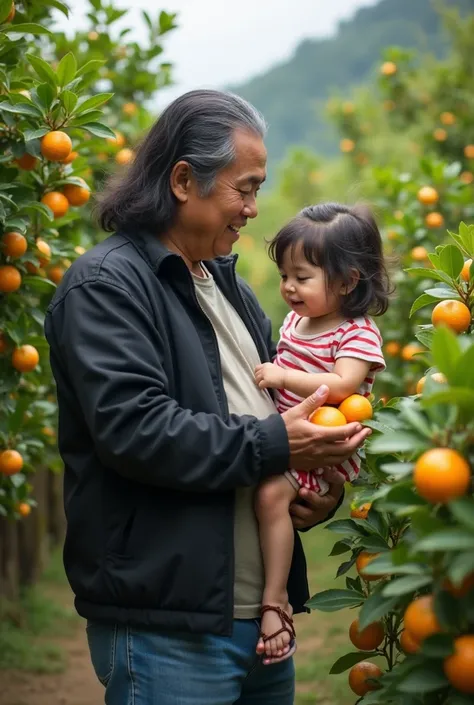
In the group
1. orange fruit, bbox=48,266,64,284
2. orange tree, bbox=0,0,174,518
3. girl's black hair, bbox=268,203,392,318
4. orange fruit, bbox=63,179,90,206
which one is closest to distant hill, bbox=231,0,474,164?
orange fruit, bbox=48,266,64,284

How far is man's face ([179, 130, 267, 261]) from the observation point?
2230 millimetres

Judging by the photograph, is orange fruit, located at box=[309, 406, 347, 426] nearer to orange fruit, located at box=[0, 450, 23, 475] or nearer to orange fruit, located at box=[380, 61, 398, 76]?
orange fruit, located at box=[0, 450, 23, 475]

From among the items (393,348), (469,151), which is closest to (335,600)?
(393,348)

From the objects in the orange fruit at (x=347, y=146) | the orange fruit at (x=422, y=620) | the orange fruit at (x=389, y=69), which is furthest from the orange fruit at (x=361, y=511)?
the orange fruit at (x=347, y=146)

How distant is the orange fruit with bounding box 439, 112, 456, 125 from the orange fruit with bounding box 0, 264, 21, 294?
17.3 feet

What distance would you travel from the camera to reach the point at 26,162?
2.85 meters

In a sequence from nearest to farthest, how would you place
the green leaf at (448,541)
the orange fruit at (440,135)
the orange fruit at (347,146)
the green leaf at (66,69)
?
the green leaf at (448,541) → the green leaf at (66,69) → the orange fruit at (440,135) → the orange fruit at (347,146)

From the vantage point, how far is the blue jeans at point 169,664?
204 centimetres

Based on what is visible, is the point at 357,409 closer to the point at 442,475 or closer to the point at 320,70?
the point at 442,475

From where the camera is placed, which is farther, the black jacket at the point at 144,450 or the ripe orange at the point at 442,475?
the black jacket at the point at 144,450

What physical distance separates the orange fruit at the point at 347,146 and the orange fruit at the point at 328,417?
24.4 feet

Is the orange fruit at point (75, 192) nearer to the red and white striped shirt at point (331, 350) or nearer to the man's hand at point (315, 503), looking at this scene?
the red and white striped shirt at point (331, 350)

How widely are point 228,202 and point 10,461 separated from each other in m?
1.32

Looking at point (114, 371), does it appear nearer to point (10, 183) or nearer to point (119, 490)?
point (119, 490)
